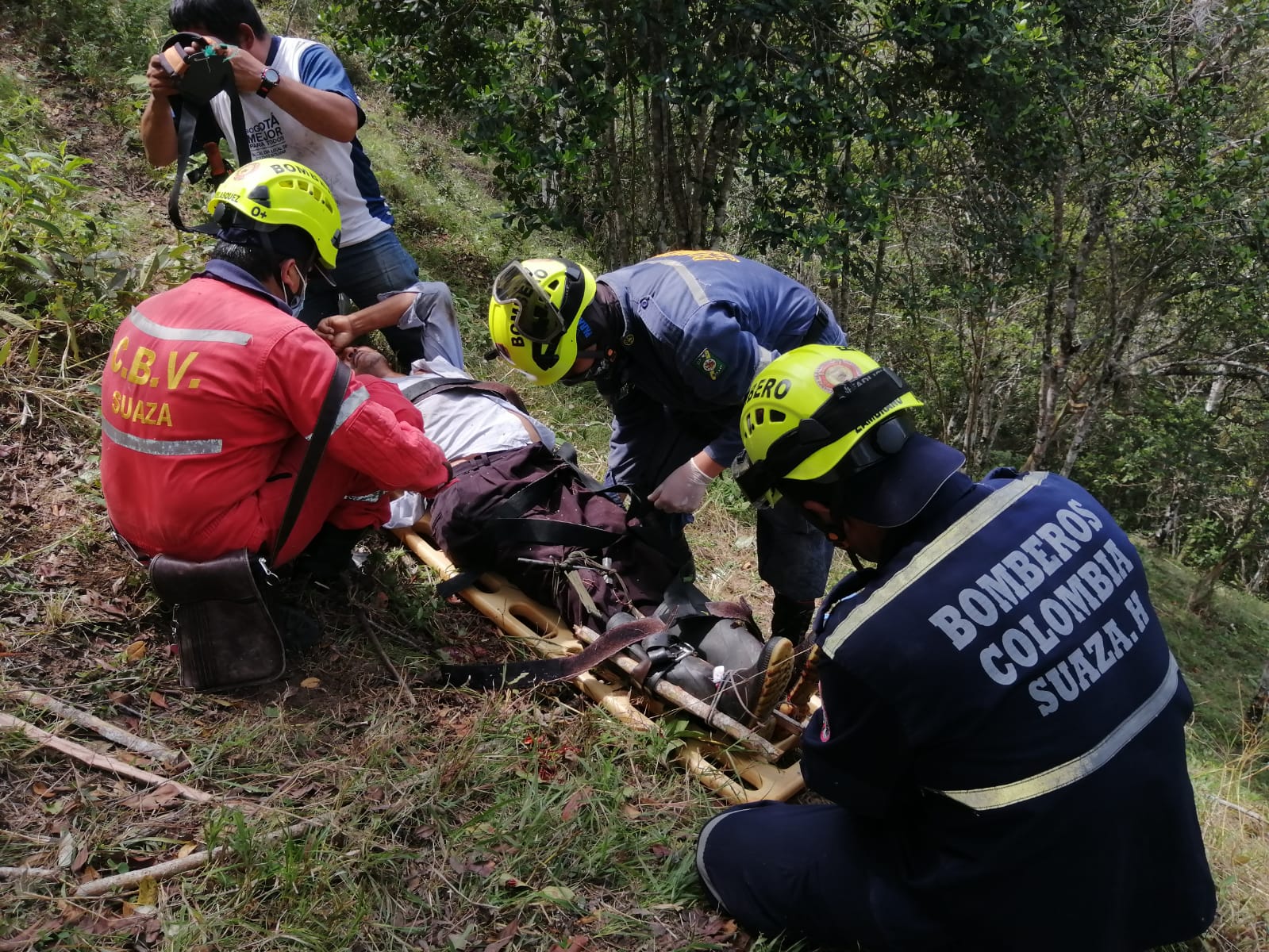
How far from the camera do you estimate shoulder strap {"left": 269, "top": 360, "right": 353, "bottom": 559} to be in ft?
8.32

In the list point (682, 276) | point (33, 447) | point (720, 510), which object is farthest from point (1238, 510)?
point (33, 447)

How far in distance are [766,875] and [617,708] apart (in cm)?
87

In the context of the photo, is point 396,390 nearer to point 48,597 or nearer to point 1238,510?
point 48,597

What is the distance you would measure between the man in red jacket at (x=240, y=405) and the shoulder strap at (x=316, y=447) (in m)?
0.02

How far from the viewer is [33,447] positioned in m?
3.53

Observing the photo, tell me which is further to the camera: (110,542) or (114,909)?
(110,542)

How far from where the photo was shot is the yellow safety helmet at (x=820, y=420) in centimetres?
210

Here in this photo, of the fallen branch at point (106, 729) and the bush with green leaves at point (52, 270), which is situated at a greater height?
the bush with green leaves at point (52, 270)

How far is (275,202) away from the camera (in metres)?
2.69

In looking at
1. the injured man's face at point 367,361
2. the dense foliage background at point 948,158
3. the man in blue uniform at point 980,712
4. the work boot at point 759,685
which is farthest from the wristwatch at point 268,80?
the work boot at point 759,685

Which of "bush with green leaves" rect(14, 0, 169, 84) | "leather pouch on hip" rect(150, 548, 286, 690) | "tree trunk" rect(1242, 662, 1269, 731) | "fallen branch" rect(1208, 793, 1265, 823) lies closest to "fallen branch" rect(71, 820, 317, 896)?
"leather pouch on hip" rect(150, 548, 286, 690)

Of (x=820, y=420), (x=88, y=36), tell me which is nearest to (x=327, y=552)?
(x=820, y=420)

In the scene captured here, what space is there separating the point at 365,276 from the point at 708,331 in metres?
1.90

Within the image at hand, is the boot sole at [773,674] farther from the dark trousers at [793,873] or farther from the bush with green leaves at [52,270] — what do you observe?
the bush with green leaves at [52,270]
